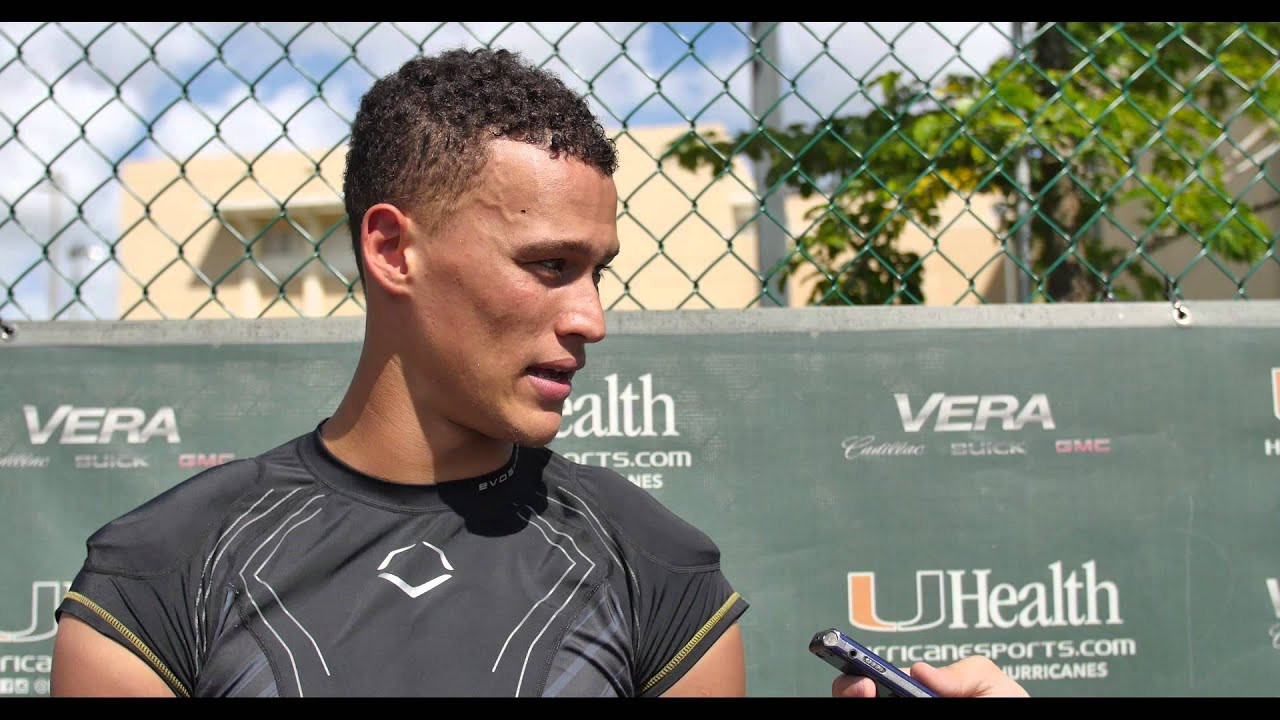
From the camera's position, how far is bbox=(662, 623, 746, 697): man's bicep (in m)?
1.44

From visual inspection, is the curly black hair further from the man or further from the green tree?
the green tree

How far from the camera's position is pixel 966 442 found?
7.01ft

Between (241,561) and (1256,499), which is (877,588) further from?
(241,561)

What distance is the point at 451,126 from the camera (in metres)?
1.41

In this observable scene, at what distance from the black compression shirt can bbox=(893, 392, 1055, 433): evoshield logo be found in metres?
0.78

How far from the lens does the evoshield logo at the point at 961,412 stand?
2135 mm

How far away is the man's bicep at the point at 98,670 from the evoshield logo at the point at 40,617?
90cm

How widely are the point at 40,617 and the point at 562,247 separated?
1504mm

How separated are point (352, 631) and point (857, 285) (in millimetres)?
2507

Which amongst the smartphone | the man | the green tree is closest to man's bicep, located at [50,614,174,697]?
the man

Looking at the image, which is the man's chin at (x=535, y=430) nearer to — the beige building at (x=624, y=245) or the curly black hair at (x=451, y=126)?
the curly black hair at (x=451, y=126)
